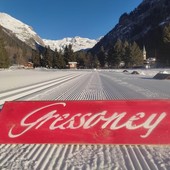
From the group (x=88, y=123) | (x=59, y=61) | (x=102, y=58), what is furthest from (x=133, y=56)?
(x=88, y=123)

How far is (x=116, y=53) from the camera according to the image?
129875mm

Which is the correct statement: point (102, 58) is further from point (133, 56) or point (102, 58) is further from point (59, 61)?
point (133, 56)

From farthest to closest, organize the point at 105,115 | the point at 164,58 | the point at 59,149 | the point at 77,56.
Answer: the point at 77,56 → the point at 164,58 → the point at 105,115 → the point at 59,149

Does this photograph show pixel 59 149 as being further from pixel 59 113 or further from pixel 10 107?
pixel 10 107

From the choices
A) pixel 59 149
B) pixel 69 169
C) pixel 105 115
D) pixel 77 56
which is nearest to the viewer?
pixel 69 169

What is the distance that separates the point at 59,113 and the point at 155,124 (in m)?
1.77

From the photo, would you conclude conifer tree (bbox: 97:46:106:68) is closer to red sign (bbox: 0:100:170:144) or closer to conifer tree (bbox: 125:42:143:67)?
conifer tree (bbox: 125:42:143:67)

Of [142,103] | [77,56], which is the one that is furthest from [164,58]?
[142,103]

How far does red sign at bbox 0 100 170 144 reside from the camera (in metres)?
5.73

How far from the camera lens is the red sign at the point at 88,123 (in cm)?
573

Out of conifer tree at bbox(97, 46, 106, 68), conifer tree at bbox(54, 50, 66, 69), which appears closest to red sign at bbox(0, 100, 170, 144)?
conifer tree at bbox(54, 50, 66, 69)

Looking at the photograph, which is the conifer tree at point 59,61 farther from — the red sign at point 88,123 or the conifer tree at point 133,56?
the red sign at point 88,123

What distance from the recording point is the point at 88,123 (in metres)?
5.86

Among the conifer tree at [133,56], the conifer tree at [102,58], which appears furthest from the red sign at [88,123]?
the conifer tree at [102,58]
